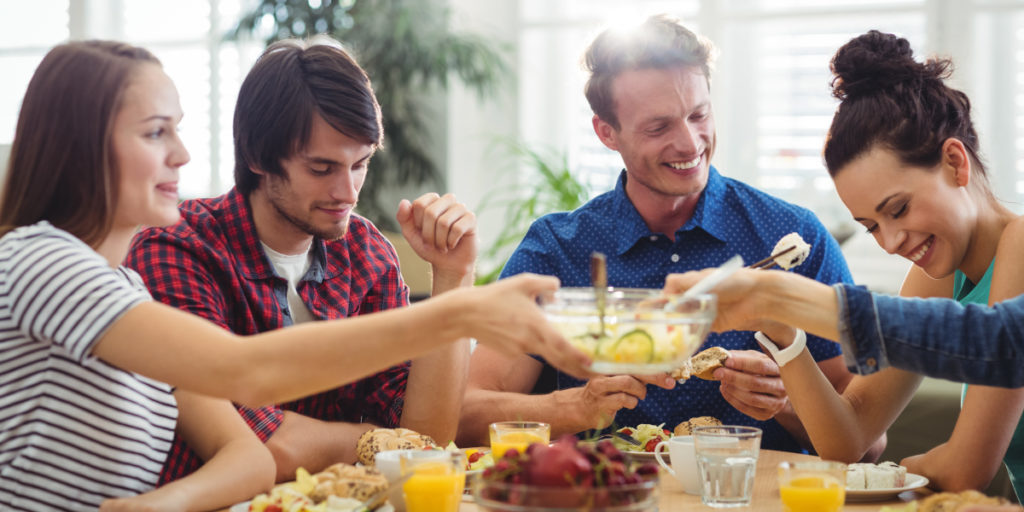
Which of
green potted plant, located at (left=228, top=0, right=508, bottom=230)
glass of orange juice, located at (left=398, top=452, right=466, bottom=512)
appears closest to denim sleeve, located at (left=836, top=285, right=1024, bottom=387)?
glass of orange juice, located at (left=398, top=452, right=466, bottom=512)

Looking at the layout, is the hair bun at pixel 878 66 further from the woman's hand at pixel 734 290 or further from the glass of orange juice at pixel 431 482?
the glass of orange juice at pixel 431 482

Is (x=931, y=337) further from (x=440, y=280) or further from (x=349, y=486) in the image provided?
(x=440, y=280)

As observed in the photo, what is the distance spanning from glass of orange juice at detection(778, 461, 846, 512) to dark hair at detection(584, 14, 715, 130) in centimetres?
137

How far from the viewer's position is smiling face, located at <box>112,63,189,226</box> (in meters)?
1.32

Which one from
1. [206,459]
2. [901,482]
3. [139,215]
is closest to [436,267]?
[206,459]

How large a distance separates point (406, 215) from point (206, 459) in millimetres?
610

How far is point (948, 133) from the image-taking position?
5.70 ft

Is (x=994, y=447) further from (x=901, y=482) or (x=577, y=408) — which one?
(x=577, y=408)

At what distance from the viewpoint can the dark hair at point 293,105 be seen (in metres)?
1.94

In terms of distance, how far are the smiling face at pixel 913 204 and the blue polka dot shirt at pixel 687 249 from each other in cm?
49

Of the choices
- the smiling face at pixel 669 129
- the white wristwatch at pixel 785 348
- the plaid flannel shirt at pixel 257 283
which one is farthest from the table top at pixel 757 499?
the smiling face at pixel 669 129

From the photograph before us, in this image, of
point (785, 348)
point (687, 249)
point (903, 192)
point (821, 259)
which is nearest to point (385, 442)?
point (785, 348)

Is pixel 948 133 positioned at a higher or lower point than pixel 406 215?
higher

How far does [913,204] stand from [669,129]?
0.76 meters
